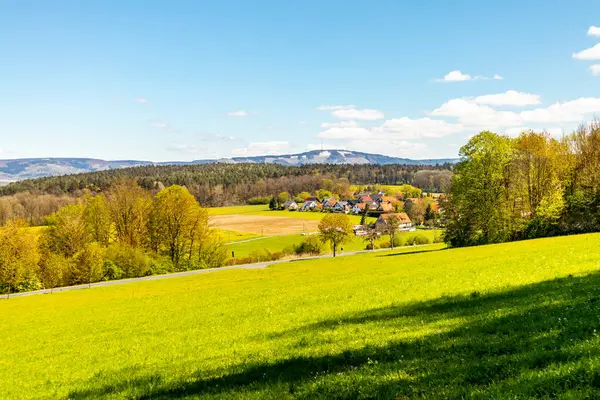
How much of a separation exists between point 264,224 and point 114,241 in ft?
291

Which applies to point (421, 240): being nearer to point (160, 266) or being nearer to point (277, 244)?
point (277, 244)

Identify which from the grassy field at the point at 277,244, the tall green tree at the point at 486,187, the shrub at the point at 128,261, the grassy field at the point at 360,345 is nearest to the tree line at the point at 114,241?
the shrub at the point at 128,261

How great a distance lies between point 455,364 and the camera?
9344 mm

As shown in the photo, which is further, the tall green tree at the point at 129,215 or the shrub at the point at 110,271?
the tall green tree at the point at 129,215

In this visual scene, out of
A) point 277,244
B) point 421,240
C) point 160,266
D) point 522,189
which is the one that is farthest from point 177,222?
point 421,240

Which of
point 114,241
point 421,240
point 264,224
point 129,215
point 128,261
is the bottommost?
point 421,240

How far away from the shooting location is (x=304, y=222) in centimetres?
17450

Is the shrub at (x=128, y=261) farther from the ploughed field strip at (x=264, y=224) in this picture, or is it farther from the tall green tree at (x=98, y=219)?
the ploughed field strip at (x=264, y=224)

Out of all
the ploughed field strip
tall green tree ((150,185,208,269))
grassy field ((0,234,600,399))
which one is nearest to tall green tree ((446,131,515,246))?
grassy field ((0,234,600,399))

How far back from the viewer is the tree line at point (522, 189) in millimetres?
62750

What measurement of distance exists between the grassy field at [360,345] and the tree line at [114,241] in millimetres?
45464

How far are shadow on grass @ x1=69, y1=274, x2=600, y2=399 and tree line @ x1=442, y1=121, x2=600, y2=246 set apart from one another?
1952 inches

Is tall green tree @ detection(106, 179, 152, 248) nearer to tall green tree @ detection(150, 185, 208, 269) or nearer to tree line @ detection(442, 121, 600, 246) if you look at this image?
tall green tree @ detection(150, 185, 208, 269)

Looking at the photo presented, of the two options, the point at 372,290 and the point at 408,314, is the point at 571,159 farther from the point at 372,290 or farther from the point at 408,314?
the point at 408,314
